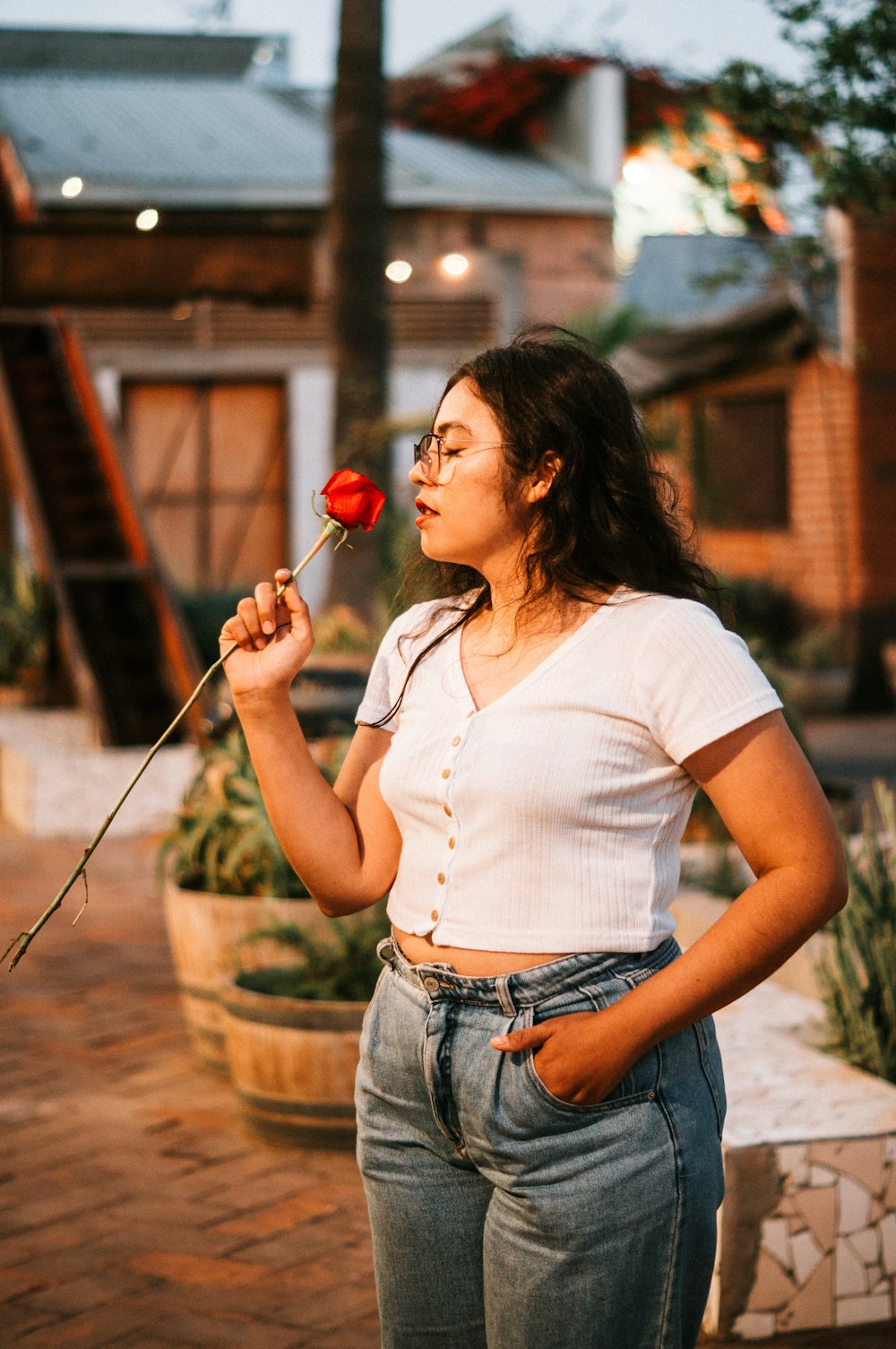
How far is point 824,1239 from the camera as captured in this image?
10.9 feet

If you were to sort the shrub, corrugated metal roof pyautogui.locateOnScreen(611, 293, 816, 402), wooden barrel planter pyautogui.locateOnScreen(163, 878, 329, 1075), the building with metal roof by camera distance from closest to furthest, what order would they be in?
wooden barrel planter pyautogui.locateOnScreen(163, 878, 329, 1075), corrugated metal roof pyautogui.locateOnScreen(611, 293, 816, 402), the shrub, the building with metal roof

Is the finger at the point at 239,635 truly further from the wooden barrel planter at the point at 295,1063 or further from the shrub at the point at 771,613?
the shrub at the point at 771,613

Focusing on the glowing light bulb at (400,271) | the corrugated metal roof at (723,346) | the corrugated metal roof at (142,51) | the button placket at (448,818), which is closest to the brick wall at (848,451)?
the corrugated metal roof at (723,346)

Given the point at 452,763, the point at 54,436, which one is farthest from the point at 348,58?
the point at 452,763

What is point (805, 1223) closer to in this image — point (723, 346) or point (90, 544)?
point (90, 544)

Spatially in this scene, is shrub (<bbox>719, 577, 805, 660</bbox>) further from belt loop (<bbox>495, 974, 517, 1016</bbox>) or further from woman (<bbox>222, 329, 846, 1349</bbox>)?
belt loop (<bbox>495, 974, 517, 1016</bbox>)

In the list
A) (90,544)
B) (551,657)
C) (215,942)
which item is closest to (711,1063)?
(551,657)

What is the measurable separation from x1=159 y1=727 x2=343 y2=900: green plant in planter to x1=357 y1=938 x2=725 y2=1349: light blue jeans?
2.93 metres

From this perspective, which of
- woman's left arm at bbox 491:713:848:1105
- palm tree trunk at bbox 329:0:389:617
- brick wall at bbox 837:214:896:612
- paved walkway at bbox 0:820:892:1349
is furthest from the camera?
brick wall at bbox 837:214:896:612

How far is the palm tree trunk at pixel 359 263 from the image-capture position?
449 inches

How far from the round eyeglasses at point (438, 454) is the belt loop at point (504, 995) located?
613 millimetres

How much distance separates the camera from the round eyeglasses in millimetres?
2006

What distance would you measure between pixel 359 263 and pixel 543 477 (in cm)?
994

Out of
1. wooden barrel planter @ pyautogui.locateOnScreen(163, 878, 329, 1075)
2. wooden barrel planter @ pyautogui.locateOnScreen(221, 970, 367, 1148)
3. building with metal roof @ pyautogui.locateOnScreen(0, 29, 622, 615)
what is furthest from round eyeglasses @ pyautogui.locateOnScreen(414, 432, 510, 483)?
building with metal roof @ pyautogui.locateOnScreen(0, 29, 622, 615)
